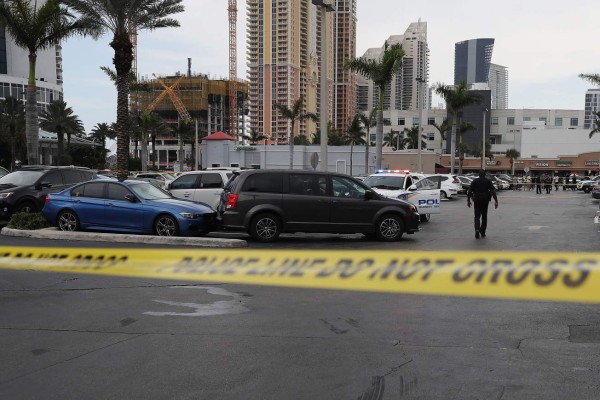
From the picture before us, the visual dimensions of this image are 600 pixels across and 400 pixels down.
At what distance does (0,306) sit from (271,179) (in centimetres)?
740

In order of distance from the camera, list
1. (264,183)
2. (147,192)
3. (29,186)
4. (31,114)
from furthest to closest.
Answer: (31,114) → (29,186) → (147,192) → (264,183)

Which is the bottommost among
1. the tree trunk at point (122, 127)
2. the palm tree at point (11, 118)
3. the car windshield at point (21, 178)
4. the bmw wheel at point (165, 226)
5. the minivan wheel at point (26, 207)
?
the bmw wheel at point (165, 226)

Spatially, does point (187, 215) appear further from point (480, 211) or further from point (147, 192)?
point (480, 211)

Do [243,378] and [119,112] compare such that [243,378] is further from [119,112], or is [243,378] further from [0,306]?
[119,112]

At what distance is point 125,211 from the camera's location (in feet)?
44.7

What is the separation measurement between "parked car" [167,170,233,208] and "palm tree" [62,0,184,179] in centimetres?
312

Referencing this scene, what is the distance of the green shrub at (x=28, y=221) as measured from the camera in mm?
14008

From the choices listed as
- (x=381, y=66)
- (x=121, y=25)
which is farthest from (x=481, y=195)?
(x=381, y=66)

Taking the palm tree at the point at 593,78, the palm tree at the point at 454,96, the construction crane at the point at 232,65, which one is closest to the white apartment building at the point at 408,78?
the palm tree at the point at 454,96

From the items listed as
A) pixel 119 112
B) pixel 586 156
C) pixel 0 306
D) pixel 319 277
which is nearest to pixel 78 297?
pixel 0 306

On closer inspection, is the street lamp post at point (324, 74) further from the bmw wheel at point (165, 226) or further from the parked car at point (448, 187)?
the parked car at point (448, 187)

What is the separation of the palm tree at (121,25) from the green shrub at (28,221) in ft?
21.3

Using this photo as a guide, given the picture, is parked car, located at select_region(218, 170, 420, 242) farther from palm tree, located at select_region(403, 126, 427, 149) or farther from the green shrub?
palm tree, located at select_region(403, 126, 427, 149)

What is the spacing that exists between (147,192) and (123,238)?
1.71m
